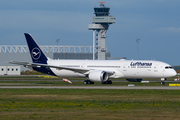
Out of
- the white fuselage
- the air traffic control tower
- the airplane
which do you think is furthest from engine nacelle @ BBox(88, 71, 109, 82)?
the air traffic control tower

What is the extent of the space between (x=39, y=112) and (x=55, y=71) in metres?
39.5

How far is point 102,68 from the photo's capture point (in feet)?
194

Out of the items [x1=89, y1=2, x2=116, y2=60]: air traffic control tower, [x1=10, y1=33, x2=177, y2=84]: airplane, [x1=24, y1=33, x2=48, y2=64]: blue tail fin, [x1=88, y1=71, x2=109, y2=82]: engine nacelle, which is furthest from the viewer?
[x1=89, y1=2, x2=116, y2=60]: air traffic control tower

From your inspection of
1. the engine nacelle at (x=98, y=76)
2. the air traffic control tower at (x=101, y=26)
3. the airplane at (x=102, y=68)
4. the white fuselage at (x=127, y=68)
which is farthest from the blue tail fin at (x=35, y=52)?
the air traffic control tower at (x=101, y=26)

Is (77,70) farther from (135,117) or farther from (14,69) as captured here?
(14,69)

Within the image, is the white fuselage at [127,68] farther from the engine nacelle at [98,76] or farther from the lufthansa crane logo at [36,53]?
the lufthansa crane logo at [36,53]

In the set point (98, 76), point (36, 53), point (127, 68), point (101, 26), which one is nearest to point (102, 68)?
point (127, 68)

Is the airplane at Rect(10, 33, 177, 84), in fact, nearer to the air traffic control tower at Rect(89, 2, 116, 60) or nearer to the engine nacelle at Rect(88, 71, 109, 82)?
the engine nacelle at Rect(88, 71, 109, 82)

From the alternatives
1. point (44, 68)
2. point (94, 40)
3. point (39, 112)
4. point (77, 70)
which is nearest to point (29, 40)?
point (44, 68)

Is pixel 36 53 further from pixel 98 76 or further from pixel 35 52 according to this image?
pixel 98 76

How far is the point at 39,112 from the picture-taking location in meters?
21.6

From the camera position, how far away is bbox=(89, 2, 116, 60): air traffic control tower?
16362cm

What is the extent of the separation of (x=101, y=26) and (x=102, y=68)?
359 ft

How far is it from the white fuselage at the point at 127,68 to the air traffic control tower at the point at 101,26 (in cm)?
10219
